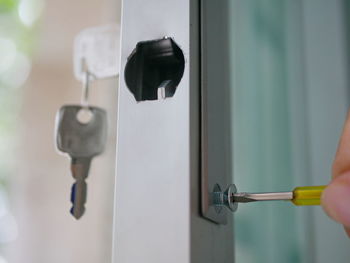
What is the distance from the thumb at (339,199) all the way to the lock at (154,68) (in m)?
0.12

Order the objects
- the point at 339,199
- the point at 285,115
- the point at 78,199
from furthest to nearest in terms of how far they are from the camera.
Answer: the point at 285,115 → the point at 78,199 → the point at 339,199

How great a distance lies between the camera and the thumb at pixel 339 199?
228 millimetres

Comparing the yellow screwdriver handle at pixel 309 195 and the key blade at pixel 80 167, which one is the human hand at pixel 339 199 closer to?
the yellow screwdriver handle at pixel 309 195

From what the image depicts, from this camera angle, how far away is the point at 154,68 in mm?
312

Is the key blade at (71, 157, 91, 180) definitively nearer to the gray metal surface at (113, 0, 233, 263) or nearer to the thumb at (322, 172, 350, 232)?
the gray metal surface at (113, 0, 233, 263)

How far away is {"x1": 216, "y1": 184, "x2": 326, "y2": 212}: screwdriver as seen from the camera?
270 millimetres

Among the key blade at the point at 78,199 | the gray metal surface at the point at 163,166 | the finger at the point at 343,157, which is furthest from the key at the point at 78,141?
the finger at the point at 343,157

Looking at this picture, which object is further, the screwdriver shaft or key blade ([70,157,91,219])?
key blade ([70,157,91,219])

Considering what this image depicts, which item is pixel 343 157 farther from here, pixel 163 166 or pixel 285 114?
pixel 285 114

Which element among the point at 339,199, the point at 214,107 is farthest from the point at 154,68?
the point at 339,199

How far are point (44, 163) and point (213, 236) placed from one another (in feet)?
2.61

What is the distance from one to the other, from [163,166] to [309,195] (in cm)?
9

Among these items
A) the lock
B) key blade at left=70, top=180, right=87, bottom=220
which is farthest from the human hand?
key blade at left=70, top=180, right=87, bottom=220

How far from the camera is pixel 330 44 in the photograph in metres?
0.48
